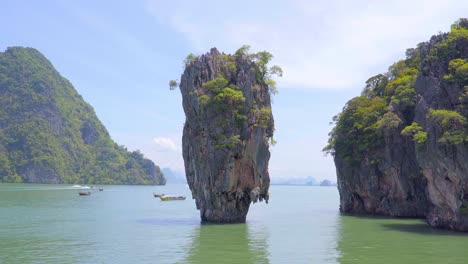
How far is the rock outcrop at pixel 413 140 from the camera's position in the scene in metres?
35.7

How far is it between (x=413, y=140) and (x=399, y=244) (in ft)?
38.8

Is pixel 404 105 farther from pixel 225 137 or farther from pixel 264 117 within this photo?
pixel 225 137

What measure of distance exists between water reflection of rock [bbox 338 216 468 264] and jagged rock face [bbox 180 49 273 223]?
372 inches

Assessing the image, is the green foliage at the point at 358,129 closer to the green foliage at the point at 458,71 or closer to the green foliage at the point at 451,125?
the green foliage at the point at 458,71

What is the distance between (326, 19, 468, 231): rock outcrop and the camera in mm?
35719

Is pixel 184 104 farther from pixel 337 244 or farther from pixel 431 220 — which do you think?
pixel 431 220

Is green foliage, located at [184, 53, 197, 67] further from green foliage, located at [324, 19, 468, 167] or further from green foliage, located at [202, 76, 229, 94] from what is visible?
green foliage, located at [324, 19, 468, 167]

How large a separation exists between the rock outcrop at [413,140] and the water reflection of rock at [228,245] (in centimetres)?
1459

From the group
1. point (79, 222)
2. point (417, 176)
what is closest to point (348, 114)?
point (417, 176)

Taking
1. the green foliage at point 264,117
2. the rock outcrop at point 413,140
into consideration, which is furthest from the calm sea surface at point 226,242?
the green foliage at point 264,117

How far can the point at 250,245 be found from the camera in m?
30.5

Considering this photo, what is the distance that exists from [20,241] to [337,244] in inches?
830

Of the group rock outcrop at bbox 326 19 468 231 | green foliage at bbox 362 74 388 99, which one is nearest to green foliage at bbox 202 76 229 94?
rock outcrop at bbox 326 19 468 231

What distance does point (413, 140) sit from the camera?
39688 mm
